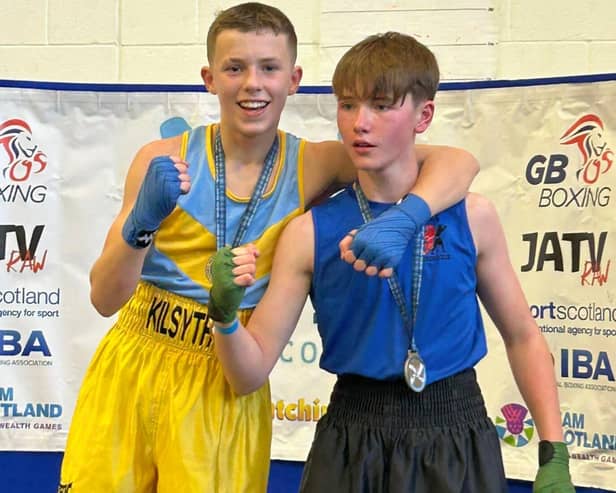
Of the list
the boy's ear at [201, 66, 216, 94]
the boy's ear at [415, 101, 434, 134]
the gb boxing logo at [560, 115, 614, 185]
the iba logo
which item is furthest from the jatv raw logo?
the boy's ear at [201, 66, 216, 94]

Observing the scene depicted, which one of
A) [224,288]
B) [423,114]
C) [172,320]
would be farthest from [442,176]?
[172,320]

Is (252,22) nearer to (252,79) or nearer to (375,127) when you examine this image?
(252,79)

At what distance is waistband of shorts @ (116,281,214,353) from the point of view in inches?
63.3

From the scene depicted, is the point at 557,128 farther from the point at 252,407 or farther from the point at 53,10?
the point at 53,10

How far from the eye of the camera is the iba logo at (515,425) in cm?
265

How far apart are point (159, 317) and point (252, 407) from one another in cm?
23

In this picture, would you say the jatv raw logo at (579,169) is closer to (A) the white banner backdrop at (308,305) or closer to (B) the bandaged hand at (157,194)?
(A) the white banner backdrop at (308,305)

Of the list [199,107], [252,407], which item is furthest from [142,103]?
[252,407]

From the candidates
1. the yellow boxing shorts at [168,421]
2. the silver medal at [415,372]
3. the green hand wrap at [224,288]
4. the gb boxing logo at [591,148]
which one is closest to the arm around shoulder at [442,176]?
the silver medal at [415,372]

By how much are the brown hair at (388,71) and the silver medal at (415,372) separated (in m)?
0.41

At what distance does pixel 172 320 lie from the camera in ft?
5.33

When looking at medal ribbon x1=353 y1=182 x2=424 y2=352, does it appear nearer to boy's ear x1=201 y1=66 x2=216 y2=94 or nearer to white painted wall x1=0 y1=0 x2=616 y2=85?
boy's ear x1=201 y1=66 x2=216 y2=94

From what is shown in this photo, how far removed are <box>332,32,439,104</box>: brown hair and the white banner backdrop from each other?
1.20m

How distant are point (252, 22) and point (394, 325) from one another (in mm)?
562
